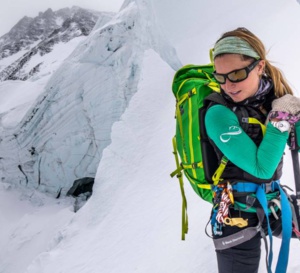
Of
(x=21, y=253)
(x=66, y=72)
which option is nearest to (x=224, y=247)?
(x=21, y=253)

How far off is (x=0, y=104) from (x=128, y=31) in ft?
32.0

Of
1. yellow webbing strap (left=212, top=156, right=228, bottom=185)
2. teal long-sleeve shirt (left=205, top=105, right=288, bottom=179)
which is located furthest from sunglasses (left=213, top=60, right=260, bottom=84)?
yellow webbing strap (left=212, top=156, right=228, bottom=185)

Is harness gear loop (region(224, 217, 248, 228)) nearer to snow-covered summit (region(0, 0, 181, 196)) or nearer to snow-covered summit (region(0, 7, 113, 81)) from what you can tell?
snow-covered summit (region(0, 0, 181, 196))

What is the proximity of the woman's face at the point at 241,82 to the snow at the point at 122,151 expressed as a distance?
1871mm

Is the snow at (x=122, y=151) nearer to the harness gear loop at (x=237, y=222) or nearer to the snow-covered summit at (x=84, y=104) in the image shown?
the snow-covered summit at (x=84, y=104)

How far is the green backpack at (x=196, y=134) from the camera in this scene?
1805 millimetres

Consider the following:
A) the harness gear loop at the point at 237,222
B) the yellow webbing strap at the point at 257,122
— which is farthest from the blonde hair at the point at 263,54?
the harness gear loop at the point at 237,222

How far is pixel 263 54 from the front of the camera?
1.68 m

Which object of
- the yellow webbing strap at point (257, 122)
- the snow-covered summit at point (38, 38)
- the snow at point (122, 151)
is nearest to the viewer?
the yellow webbing strap at point (257, 122)

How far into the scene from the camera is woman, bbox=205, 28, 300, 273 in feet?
5.08

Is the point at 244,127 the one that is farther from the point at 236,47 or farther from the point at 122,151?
the point at 122,151

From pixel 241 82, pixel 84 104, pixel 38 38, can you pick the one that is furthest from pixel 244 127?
pixel 38 38

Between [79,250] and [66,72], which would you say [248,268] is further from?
[66,72]

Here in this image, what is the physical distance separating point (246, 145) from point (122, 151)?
814 centimetres
